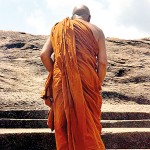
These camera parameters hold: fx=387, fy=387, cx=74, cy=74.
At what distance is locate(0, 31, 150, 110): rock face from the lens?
22.2ft

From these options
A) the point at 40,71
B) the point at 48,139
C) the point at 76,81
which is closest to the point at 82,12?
the point at 76,81

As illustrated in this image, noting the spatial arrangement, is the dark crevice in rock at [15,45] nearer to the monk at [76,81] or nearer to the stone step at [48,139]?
the stone step at [48,139]

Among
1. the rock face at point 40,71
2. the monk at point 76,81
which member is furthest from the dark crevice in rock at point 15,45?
the monk at point 76,81

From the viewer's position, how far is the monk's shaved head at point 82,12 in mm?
4035

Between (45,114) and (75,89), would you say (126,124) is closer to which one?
(45,114)

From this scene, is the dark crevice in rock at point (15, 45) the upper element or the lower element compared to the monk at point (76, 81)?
lower

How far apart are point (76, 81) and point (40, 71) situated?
4780 mm

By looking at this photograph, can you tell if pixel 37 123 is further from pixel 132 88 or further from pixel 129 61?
pixel 129 61

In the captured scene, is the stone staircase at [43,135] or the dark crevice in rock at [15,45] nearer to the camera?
the stone staircase at [43,135]

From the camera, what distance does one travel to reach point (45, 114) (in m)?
5.34

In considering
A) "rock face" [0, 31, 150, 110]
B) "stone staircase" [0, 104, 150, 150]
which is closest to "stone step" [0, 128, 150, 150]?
"stone staircase" [0, 104, 150, 150]

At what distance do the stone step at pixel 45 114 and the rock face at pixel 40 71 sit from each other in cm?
72

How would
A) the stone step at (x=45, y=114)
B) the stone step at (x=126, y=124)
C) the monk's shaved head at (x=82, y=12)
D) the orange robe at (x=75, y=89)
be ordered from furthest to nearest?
the stone step at (x=45, y=114), the stone step at (x=126, y=124), the monk's shaved head at (x=82, y=12), the orange robe at (x=75, y=89)

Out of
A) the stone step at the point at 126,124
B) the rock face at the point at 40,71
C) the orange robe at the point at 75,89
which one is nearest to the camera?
the orange robe at the point at 75,89
